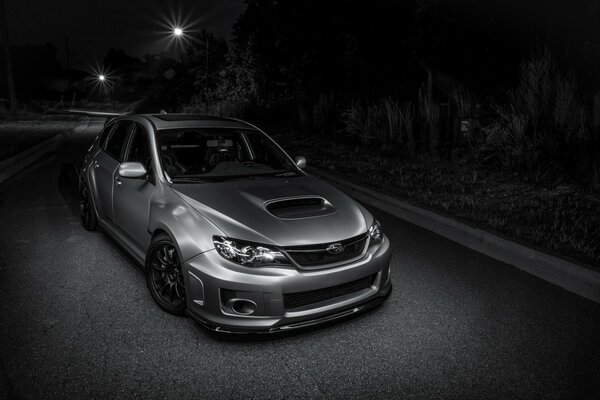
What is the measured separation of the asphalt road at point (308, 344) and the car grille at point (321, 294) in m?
0.33

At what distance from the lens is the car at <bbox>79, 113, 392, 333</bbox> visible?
→ 10.7 feet

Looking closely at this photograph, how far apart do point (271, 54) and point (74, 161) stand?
2403 centimetres

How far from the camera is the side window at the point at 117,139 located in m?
5.41

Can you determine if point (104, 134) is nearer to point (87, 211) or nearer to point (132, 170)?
point (87, 211)

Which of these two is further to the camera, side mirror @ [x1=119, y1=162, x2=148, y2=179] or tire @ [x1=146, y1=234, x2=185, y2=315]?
side mirror @ [x1=119, y1=162, x2=148, y2=179]

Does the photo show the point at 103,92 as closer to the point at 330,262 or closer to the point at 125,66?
the point at 125,66

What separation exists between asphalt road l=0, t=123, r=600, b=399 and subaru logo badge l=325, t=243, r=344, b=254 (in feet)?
2.02

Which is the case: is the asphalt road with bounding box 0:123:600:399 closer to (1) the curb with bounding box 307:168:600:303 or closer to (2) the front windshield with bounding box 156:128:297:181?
(1) the curb with bounding box 307:168:600:303

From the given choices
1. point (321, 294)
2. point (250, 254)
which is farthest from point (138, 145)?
point (321, 294)

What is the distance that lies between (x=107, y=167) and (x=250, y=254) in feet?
9.34

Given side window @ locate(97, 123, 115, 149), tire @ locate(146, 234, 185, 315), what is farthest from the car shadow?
tire @ locate(146, 234, 185, 315)

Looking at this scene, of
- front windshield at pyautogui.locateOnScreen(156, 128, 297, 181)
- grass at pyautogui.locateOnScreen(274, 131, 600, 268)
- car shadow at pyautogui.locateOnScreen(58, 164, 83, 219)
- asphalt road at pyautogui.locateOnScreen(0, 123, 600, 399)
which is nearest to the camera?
asphalt road at pyautogui.locateOnScreen(0, 123, 600, 399)

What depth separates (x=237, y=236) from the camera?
333cm

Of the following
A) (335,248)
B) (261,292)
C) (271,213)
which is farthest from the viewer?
(271,213)
